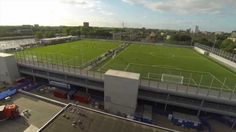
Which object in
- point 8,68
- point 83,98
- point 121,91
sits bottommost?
point 83,98

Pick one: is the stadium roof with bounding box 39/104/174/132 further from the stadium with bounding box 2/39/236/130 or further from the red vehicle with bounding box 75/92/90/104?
the red vehicle with bounding box 75/92/90/104

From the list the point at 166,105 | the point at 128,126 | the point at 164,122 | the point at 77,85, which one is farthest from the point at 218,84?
the point at 77,85

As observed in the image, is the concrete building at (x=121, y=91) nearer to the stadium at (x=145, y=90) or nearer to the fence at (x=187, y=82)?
the stadium at (x=145, y=90)

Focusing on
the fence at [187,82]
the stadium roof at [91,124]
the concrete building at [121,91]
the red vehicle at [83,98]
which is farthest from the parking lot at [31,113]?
the fence at [187,82]

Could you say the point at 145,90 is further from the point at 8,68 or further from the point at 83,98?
the point at 8,68

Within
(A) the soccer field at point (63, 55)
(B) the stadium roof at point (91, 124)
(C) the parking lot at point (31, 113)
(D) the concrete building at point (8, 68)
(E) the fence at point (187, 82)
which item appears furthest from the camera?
(A) the soccer field at point (63, 55)

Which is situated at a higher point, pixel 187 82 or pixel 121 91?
pixel 121 91

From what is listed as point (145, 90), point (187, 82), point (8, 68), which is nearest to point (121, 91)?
point (145, 90)
